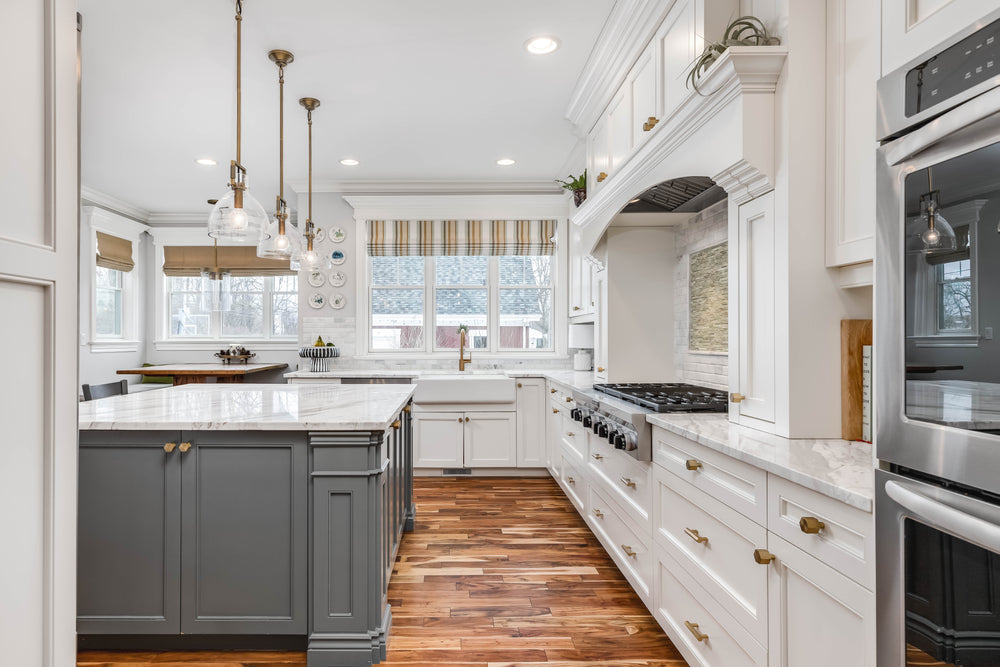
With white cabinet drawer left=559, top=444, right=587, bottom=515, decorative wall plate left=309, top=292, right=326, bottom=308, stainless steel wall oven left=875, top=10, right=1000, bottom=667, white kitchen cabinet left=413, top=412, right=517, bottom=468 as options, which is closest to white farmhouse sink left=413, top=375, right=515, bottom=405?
white kitchen cabinet left=413, top=412, right=517, bottom=468

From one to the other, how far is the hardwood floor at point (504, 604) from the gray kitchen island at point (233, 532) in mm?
153

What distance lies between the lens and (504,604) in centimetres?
248

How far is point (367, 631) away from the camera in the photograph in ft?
6.64

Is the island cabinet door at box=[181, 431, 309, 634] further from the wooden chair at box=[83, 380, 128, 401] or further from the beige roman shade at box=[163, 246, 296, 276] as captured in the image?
the beige roman shade at box=[163, 246, 296, 276]

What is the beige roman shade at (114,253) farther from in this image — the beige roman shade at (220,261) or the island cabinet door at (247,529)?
the island cabinet door at (247,529)

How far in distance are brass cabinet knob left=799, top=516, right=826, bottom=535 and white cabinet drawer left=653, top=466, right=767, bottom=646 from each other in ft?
0.68

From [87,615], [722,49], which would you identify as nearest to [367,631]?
[87,615]

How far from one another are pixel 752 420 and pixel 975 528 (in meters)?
1.07

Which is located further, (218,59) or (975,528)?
(218,59)

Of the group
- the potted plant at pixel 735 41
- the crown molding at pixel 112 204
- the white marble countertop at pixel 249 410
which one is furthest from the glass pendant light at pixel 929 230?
the crown molding at pixel 112 204

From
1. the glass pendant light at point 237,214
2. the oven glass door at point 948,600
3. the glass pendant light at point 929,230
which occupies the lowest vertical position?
the oven glass door at point 948,600

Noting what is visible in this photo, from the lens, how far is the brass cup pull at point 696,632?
5.77 ft

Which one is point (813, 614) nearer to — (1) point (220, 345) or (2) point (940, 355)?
(2) point (940, 355)
